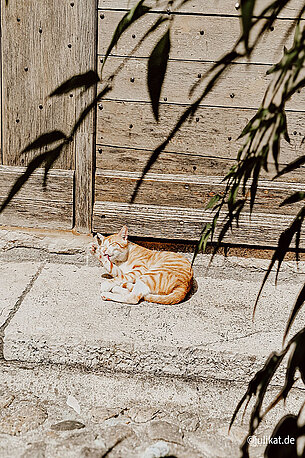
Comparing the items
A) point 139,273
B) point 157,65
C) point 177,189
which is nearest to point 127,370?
point 139,273

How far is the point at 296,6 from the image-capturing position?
284cm

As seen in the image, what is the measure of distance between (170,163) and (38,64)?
36.5 inches

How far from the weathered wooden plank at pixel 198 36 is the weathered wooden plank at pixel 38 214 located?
0.95 meters

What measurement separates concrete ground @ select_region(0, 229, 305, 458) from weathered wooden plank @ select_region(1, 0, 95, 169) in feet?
2.94

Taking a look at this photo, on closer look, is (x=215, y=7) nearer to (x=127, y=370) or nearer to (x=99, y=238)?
(x=99, y=238)

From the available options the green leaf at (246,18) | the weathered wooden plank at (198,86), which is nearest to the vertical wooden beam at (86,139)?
the weathered wooden plank at (198,86)

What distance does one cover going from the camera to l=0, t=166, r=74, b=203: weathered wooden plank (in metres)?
3.20

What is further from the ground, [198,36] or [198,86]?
[198,36]

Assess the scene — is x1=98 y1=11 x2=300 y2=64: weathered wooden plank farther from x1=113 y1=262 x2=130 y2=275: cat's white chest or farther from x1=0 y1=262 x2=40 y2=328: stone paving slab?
x1=0 y1=262 x2=40 y2=328: stone paving slab

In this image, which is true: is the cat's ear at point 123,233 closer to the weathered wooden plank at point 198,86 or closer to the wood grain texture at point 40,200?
the wood grain texture at point 40,200

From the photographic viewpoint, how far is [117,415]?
2.23 metres

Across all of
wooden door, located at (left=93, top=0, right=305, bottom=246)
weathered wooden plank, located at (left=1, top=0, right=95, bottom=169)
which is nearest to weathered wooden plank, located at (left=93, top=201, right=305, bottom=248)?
wooden door, located at (left=93, top=0, right=305, bottom=246)

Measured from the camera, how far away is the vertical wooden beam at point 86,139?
2.93 m

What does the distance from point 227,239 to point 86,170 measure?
0.92m
